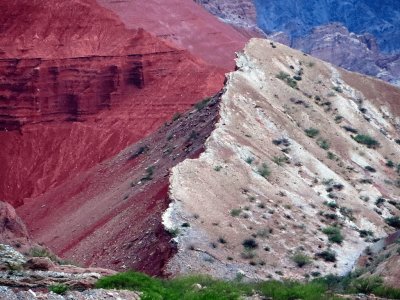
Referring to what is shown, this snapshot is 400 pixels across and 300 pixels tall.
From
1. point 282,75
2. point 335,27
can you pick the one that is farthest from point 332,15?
point 282,75

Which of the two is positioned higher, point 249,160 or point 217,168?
point 217,168

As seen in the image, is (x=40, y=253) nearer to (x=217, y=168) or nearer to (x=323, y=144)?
(x=217, y=168)

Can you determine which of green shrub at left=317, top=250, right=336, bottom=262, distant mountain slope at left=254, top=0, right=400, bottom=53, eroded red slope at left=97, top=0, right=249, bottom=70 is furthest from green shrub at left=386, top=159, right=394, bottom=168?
distant mountain slope at left=254, top=0, right=400, bottom=53

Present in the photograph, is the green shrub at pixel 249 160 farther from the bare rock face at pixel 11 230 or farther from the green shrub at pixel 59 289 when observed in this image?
the green shrub at pixel 59 289

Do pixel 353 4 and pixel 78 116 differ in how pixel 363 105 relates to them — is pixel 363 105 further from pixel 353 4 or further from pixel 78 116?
pixel 353 4

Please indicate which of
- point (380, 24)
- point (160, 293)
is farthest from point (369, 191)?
point (380, 24)

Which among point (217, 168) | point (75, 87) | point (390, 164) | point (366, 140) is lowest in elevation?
point (75, 87)

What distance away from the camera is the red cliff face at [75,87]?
5856cm

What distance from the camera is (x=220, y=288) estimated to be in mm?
19625

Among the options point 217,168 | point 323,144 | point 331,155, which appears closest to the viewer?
point 217,168

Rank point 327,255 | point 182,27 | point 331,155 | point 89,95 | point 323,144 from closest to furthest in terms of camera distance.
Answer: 1. point 327,255
2. point 331,155
3. point 323,144
4. point 89,95
5. point 182,27

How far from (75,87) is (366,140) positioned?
27.4 meters

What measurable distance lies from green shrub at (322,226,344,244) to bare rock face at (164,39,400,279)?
6 centimetres

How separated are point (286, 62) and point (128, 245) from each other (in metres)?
24.3
